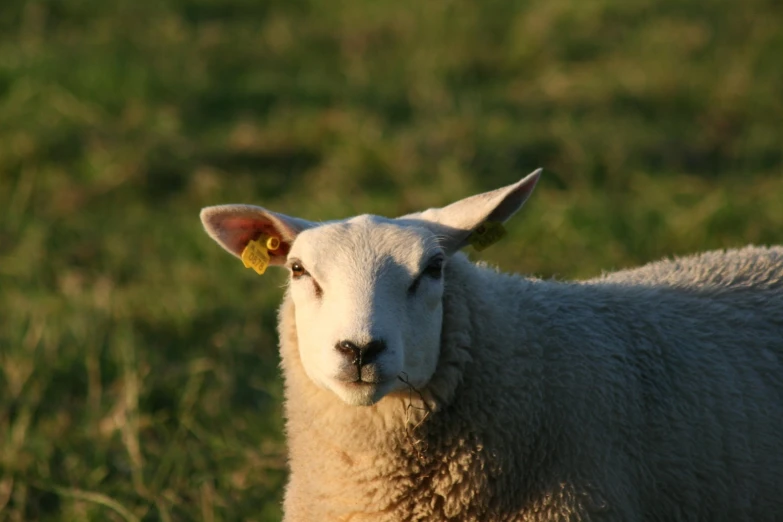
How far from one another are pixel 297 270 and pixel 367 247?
24 centimetres

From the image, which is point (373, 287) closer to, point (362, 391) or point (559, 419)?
point (362, 391)

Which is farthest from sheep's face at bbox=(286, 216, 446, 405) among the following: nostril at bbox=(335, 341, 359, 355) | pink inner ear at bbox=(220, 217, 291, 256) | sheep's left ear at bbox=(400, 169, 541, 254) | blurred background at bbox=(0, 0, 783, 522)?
blurred background at bbox=(0, 0, 783, 522)

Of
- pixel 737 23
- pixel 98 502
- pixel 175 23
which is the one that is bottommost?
pixel 98 502

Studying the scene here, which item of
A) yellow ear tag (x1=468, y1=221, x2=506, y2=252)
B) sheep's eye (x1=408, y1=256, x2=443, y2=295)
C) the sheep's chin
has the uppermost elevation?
yellow ear tag (x1=468, y1=221, x2=506, y2=252)

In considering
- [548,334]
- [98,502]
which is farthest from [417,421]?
[98,502]

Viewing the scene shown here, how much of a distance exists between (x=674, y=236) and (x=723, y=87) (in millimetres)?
2851

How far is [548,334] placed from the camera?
11.5ft

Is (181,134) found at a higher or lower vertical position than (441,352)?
higher

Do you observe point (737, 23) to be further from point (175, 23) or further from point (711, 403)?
point (711, 403)

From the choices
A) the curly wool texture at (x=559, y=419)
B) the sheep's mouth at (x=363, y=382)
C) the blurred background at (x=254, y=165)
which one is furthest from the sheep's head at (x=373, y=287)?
the blurred background at (x=254, y=165)

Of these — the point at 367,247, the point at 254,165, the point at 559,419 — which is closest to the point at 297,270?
the point at 367,247

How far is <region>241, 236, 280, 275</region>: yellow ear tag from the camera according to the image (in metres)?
3.53

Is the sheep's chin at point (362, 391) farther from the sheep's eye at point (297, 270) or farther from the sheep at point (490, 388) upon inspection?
the sheep's eye at point (297, 270)

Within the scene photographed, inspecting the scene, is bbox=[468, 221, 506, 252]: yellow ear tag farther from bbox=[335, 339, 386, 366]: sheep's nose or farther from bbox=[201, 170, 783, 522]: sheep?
bbox=[335, 339, 386, 366]: sheep's nose
